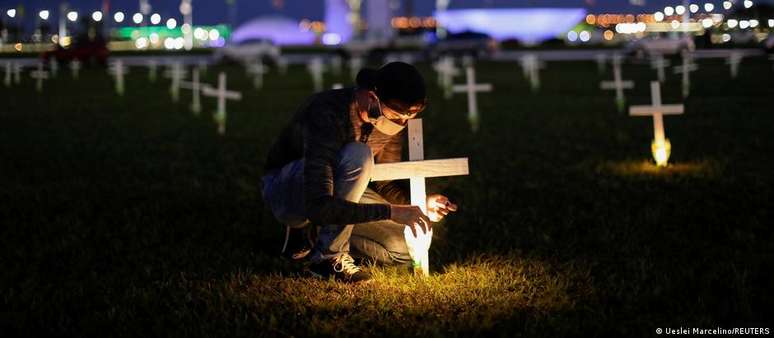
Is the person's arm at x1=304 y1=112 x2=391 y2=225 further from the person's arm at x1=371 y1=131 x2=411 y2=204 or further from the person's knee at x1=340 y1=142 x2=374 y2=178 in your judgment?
the person's arm at x1=371 y1=131 x2=411 y2=204

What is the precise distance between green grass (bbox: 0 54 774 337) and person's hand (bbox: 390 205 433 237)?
0.44 m

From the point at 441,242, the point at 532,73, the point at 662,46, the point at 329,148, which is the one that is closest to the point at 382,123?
the point at 329,148

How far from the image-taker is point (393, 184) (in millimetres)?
5879

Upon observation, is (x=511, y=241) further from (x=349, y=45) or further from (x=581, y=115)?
(x=349, y=45)

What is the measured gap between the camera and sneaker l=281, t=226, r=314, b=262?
6.25 meters

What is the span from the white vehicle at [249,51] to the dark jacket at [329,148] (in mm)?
48207

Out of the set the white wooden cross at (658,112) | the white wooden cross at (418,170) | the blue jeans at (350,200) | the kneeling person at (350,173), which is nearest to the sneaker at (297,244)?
the kneeling person at (350,173)

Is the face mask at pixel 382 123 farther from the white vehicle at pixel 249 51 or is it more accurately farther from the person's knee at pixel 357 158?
the white vehicle at pixel 249 51

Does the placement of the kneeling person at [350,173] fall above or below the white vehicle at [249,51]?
below

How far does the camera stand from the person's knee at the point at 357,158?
5.23m

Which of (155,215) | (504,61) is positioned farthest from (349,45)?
(155,215)

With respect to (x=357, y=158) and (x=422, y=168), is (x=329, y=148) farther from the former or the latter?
(x=422, y=168)

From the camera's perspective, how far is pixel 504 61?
2064 inches

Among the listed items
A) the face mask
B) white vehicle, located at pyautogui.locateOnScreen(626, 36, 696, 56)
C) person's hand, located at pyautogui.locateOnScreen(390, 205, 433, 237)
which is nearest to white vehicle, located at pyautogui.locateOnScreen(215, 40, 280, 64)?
white vehicle, located at pyautogui.locateOnScreen(626, 36, 696, 56)
